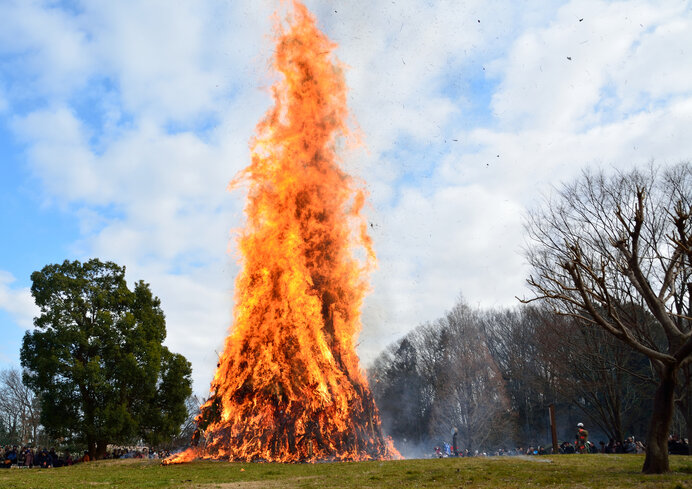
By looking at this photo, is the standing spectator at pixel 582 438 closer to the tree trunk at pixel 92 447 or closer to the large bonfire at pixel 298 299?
the large bonfire at pixel 298 299

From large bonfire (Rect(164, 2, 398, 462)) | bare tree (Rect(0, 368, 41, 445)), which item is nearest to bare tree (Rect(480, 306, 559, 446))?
large bonfire (Rect(164, 2, 398, 462))

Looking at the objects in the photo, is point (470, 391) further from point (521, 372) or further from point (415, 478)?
point (415, 478)

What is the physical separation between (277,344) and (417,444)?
42944 millimetres

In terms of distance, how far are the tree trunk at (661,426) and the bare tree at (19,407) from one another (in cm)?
6647

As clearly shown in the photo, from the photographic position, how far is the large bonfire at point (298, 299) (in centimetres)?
2264

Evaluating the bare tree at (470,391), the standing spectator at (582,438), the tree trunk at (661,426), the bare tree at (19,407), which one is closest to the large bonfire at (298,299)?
the standing spectator at (582,438)

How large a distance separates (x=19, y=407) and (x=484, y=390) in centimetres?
5647

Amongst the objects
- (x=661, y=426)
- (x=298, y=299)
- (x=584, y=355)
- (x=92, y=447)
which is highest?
(x=298, y=299)

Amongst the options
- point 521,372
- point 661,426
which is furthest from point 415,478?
point 521,372

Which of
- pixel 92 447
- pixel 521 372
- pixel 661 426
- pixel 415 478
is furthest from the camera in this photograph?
pixel 521 372

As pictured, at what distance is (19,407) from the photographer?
63094mm

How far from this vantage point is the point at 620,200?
2111 centimetres

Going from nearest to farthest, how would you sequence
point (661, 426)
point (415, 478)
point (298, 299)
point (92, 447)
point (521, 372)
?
1. point (415, 478)
2. point (661, 426)
3. point (298, 299)
4. point (92, 447)
5. point (521, 372)

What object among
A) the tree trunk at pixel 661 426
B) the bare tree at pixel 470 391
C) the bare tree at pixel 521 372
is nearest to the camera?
the tree trunk at pixel 661 426
